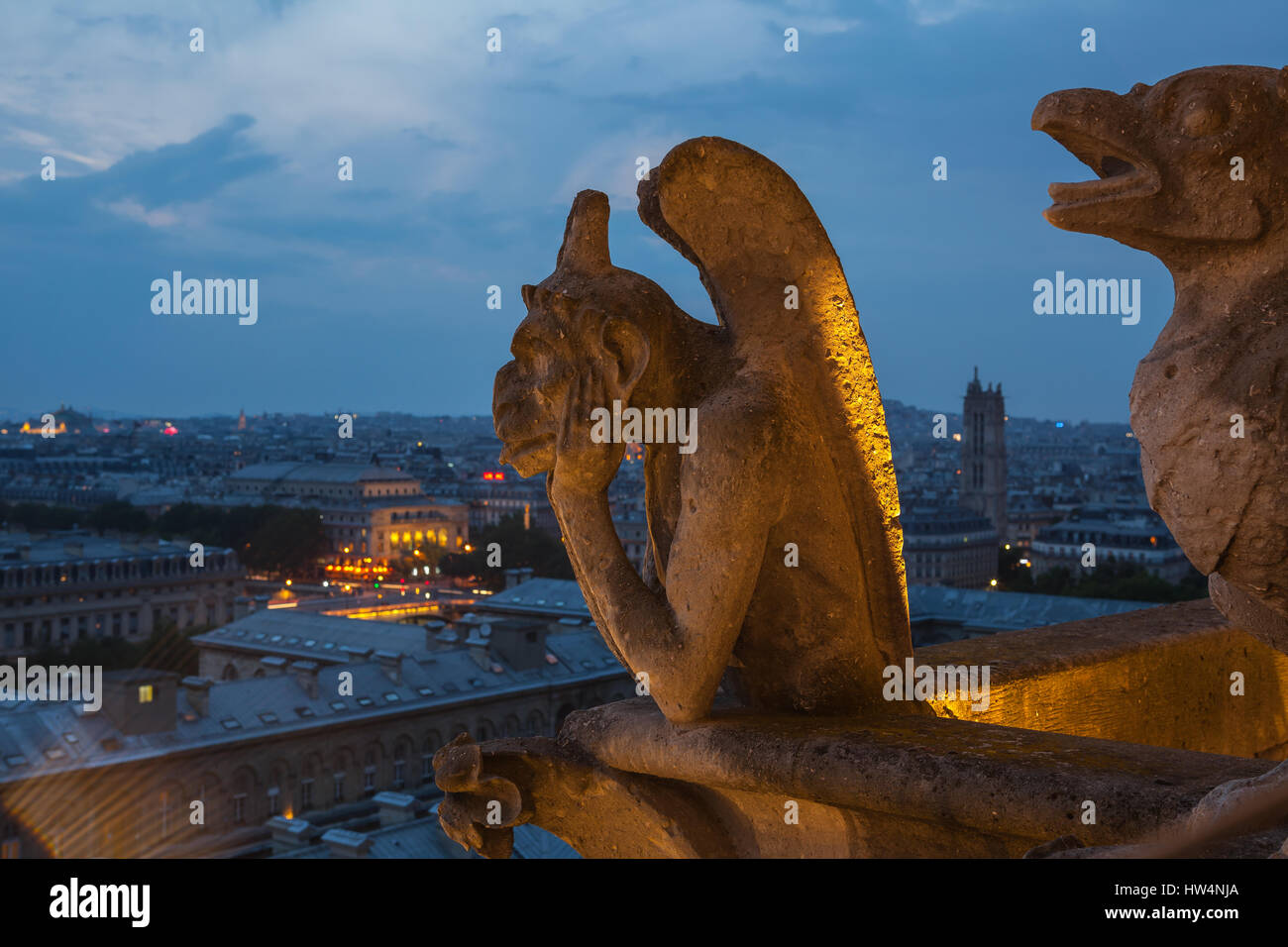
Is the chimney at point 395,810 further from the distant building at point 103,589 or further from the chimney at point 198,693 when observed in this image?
the distant building at point 103,589

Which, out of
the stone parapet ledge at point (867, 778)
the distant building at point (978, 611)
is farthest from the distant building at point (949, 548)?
the stone parapet ledge at point (867, 778)

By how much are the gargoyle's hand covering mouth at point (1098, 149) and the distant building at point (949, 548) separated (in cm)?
5220

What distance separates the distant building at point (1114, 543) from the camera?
45.3m

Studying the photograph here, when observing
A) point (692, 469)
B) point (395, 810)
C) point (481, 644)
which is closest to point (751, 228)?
point (692, 469)

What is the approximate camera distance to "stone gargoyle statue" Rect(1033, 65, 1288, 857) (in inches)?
76.5

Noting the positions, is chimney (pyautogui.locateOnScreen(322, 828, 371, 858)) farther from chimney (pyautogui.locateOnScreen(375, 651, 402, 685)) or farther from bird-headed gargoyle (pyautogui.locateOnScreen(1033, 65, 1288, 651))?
bird-headed gargoyle (pyautogui.locateOnScreen(1033, 65, 1288, 651))

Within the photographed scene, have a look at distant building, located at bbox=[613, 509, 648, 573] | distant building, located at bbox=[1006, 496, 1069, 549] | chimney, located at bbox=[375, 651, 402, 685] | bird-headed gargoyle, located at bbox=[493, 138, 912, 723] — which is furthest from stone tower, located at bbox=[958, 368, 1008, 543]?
bird-headed gargoyle, located at bbox=[493, 138, 912, 723]

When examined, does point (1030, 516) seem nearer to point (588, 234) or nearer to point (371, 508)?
point (371, 508)

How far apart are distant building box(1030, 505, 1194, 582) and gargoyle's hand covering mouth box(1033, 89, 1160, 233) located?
39.1 meters

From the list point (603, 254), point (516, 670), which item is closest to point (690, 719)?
point (603, 254)

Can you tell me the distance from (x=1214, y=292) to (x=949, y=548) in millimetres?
56043

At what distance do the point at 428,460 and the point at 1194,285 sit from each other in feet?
352

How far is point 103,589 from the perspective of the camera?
48.4m

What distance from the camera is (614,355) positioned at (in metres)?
2.69
